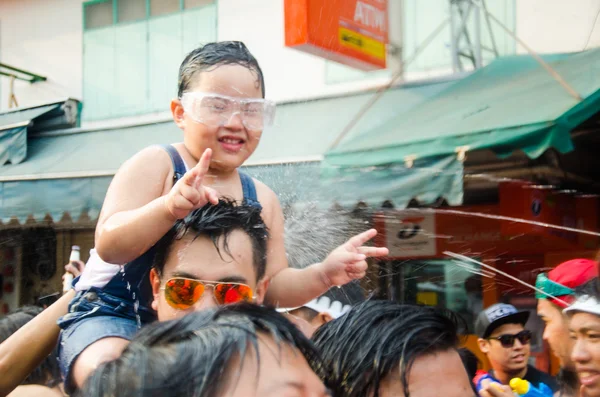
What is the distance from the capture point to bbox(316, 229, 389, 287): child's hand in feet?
3.96

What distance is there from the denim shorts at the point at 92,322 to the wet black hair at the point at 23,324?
1.87ft

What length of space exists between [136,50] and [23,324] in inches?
47.7

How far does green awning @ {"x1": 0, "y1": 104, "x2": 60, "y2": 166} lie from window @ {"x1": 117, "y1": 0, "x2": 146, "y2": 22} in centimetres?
45

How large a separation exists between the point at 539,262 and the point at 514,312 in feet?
0.74

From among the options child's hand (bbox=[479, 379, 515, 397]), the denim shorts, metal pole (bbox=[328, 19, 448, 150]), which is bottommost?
child's hand (bbox=[479, 379, 515, 397])

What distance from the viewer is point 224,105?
122 cm

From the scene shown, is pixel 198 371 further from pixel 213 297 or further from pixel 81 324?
pixel 81 324

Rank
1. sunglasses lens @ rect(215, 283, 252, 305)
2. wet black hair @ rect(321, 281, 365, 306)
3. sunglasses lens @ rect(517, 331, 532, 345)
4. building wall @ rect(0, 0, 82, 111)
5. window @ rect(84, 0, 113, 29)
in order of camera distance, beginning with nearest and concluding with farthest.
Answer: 1. sunglasses lens @ rect(215, 283, 252, 305)
2. wet black hair @ rect(321, 281, 365, 306)
3. sunglasses lens @ rect(517, 331, 532, 345)
4. building wall @ rect(0, 0, 82, 111)
5. window @ rect(84, 0, 113, 29)

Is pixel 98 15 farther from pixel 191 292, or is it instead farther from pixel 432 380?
pixel 432 380

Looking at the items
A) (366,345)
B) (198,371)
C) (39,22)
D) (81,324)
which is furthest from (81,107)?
(198,371)

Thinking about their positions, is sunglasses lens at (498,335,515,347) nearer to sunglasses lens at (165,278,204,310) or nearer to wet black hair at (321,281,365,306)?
wet black hair at (321,281,365,306)

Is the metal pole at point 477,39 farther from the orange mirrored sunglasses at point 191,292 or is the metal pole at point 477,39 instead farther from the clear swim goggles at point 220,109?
the orange mirrored sunglasses at point 191,292

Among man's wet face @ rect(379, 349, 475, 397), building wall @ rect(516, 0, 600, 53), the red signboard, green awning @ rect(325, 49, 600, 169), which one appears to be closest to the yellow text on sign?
the red signboard

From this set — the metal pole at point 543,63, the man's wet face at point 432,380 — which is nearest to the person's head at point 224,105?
the man's wet face at point 432,380
